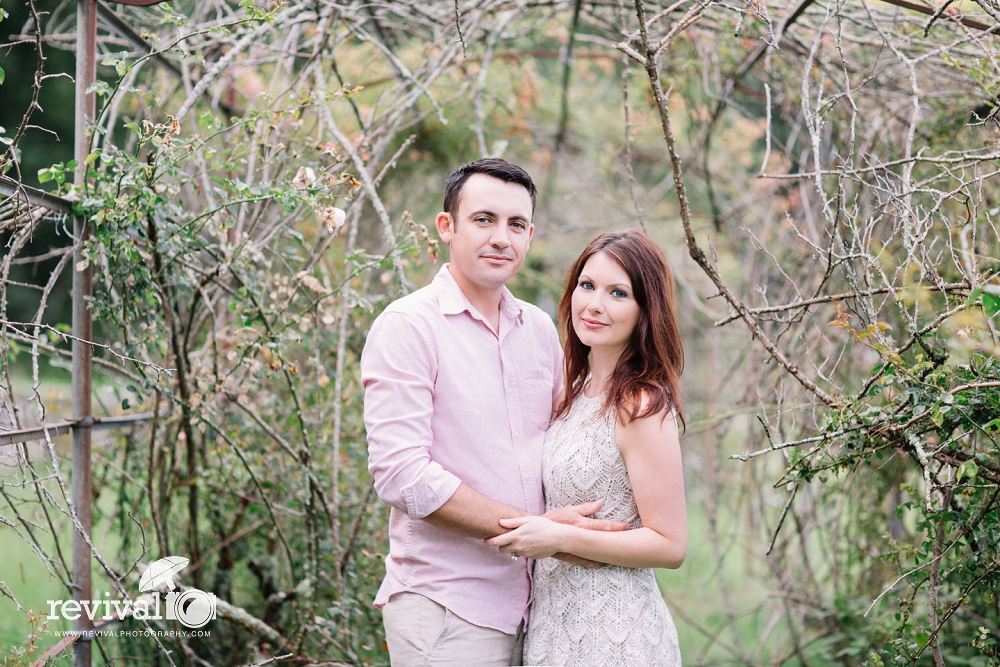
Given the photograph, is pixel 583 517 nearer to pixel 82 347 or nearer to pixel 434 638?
pixel 434 638

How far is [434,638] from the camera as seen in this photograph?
1835 mm

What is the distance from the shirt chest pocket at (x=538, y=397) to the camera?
2.05 meters

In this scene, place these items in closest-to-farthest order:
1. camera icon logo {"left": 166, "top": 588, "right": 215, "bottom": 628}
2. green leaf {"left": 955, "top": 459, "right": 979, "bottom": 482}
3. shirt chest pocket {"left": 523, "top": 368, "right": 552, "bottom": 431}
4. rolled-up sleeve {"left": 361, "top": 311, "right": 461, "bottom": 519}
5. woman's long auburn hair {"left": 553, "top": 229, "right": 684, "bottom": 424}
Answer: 1. green leaf {"left": 955, "top": 459, "right": 979, "bottom": 482}
2. rolled-up sleeve {"left": 361, "top": 311, "right": 461, "bottom": 519}
3. woman's long auburn hair {"left": 553, "top": 229, "right": 684, "bottom": 424}
4. shirt chest pocket {"left": 523, "top": 368, "right": 552, "bottom": 431}
5. camera icon logo {"left": 166, "top": 588, "right": 215, "bottom": 628}

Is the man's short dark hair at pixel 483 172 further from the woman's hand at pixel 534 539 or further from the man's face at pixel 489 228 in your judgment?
the woman's hand at pixel 534 539

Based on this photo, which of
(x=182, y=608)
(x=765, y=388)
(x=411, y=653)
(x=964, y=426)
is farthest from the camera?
(x=765, y=388)

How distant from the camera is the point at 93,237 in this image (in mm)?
2000

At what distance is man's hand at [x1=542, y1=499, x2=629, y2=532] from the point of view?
1822 millimetres

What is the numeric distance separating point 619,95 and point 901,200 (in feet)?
14.9

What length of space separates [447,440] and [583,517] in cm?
38

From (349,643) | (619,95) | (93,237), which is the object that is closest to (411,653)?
(349,643)

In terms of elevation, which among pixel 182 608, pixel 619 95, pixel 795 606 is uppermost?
pixel 619 95

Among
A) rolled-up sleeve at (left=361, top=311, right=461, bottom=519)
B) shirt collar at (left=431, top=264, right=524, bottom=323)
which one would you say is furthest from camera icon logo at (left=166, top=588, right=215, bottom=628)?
shirt collar at (left=431, top=264, right=524, bottom=323)

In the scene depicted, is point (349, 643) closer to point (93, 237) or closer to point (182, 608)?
point (182, 608)

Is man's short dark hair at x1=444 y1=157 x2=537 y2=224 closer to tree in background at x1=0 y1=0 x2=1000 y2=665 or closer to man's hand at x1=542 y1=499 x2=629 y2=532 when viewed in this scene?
tree in background at x1=0 y1=0 x2=1000 y2=665
